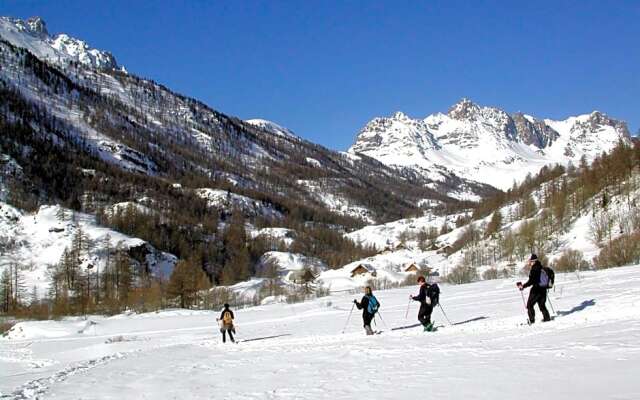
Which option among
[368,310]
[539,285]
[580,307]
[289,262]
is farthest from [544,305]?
[289,262]

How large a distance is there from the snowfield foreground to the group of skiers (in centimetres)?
59

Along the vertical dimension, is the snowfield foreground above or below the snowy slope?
below

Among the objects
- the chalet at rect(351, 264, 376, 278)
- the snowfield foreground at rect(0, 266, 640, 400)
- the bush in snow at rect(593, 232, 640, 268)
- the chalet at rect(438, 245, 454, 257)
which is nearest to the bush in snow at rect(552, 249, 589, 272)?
the bush in snow at rect(593, 232, 640, 268)

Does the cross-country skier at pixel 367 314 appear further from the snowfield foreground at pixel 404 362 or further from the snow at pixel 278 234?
Result: the snow at pixel 278 234

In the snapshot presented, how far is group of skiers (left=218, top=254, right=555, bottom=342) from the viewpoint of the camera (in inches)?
703

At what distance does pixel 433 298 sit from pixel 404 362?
267 inches

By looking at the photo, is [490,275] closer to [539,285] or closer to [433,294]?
[433,294]

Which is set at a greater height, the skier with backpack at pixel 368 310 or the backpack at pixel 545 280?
the backpack at pixel 545 280

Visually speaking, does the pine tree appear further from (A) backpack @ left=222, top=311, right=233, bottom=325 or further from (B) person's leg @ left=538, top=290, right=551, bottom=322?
(B) person's leg @ left=538, top=290, right=551, bottom=322

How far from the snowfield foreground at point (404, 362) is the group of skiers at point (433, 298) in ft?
1.92

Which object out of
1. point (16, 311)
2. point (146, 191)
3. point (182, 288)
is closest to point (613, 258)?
point (182, 288)

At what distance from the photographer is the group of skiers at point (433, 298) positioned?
1784 cm

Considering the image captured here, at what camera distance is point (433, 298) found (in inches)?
795

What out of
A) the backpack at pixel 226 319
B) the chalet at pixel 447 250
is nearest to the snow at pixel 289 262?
the chalet at pixel 447 250
